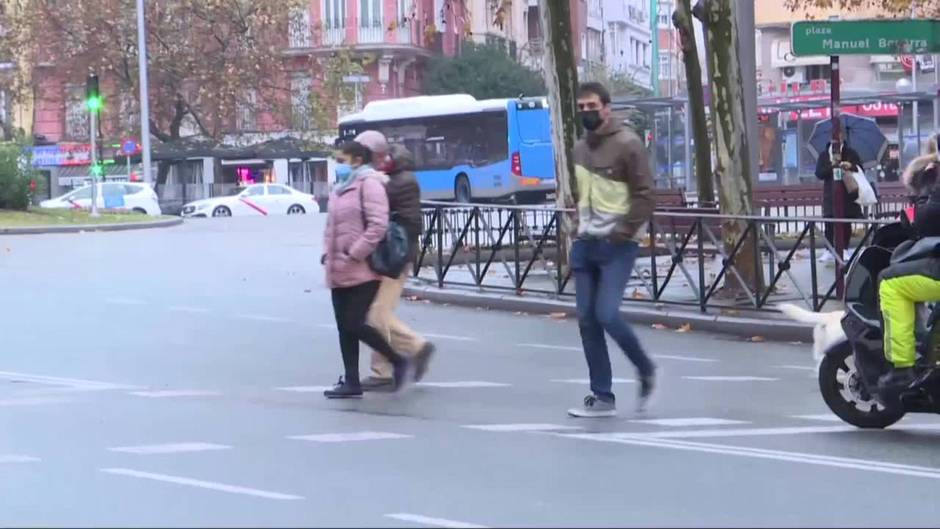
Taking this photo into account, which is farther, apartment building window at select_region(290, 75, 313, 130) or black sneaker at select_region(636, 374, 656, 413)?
apartment building window at select_region(290, 75, 313, 130)

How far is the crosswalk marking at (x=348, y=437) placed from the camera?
375 inches

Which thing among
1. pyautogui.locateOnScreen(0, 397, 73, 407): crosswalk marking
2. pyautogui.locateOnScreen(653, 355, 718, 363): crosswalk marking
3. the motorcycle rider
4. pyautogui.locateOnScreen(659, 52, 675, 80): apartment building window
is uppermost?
pyautogui.locateOnScreen(659, 52, 675, 80): apartment building window

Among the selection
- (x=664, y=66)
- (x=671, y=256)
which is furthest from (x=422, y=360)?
(x=664, y=66)

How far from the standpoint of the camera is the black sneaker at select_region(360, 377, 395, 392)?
38.6 ft

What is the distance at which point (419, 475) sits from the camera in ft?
27.4

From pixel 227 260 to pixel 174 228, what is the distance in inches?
506

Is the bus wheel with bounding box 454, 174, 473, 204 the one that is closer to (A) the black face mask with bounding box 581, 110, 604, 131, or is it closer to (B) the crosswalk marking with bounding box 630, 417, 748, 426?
(B) the crosswalk marking with bounding box 630, 417, 748, 426

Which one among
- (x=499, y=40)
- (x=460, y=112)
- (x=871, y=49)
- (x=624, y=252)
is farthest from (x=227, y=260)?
(x=499, y=40)

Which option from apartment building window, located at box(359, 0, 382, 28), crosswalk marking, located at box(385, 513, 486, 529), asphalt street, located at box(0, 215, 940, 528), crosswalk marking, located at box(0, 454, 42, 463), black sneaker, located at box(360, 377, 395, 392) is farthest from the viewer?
apartment building window, located at box(359, 0, 382, 28)

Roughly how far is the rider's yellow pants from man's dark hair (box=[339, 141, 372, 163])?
3491mm

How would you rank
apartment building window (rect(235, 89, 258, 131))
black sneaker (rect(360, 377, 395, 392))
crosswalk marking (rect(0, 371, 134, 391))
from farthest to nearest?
apartment building window (rect(235, 89, 258, 131)), crosswalk marking (rect(0, 371, 134, 391)), black sneaker (rect(360, 377, 395, 392))

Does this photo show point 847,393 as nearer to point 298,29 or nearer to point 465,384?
point 465,384

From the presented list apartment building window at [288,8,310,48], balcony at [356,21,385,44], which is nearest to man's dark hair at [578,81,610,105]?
apartment building window at [288,8,310,48]

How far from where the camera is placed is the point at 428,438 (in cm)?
962
